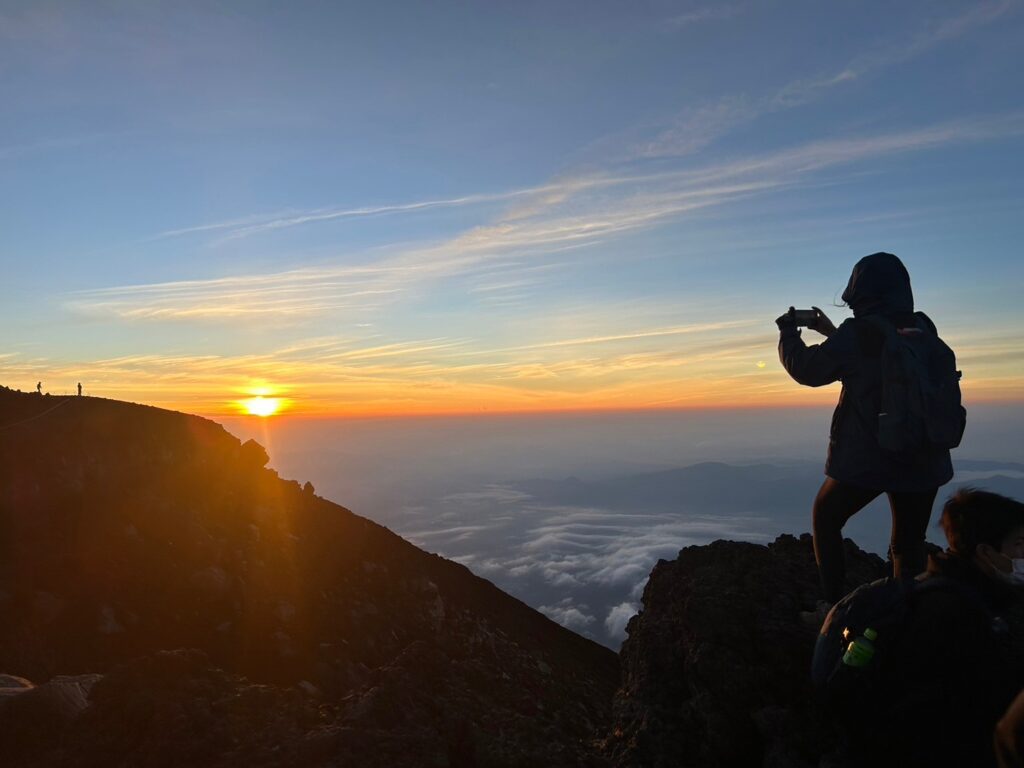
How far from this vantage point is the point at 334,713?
5.67 meters

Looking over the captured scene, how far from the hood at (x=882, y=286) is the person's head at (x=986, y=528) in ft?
5.81

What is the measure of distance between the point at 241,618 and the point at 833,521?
50.4 ft

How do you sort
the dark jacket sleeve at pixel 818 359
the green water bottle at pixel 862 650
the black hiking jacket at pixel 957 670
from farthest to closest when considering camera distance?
the dark jacket sleeve at pixel 818 359, the green water bottle at pixel 862 650, the black hiking jacket at pixel 957 670

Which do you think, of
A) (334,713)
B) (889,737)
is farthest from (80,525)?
(889,737)

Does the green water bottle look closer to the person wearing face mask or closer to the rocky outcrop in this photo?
the person wearing face mask

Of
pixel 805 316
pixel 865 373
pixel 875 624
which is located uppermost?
pixel 805 316

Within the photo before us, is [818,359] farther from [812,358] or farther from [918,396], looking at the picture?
[918,396]

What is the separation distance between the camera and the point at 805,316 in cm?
500

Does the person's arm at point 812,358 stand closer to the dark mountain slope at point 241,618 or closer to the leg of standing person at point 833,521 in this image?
the leg of standing person at point 833,521

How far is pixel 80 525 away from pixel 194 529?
2.75 m

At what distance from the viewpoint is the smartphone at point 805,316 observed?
498 centimetres

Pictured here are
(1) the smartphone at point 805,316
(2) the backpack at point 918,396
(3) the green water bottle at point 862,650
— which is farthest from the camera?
(1) the smartphone at point 805,316

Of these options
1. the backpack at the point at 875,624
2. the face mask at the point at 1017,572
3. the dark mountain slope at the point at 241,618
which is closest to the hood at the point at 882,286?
the face mask at the point at 1017,572

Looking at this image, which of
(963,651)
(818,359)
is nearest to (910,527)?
(818,359)
